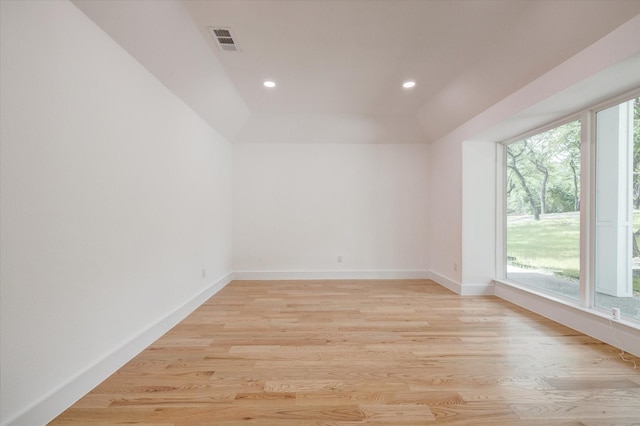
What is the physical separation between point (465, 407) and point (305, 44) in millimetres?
3105

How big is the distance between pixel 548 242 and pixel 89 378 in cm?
457

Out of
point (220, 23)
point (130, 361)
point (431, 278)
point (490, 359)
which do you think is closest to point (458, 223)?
point (431, 278)

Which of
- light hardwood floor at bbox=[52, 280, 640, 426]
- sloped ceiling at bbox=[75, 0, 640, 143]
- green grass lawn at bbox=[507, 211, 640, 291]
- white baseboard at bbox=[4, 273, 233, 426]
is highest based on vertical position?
sloped ceiling at bbox=[75, 0, 640, 143]

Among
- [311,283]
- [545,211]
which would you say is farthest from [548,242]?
[311,283]

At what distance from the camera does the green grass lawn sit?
2928 millimetres

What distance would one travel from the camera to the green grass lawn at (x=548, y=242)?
293cm

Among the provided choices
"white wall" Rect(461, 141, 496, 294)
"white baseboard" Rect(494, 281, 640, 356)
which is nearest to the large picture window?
"white baseboard" Rect(494, 281, 640, 356)

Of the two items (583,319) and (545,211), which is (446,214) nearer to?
(545,211)

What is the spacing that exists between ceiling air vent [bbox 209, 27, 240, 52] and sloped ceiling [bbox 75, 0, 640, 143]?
62 millimetres

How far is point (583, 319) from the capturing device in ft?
Answer: 8.66

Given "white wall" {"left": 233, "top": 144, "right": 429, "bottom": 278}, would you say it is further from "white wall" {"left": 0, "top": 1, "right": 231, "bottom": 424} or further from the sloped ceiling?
"white wall" {"left": 0, "top": 1, "right": 231, "bottom": 424}

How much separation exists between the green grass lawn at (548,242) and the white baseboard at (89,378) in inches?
168

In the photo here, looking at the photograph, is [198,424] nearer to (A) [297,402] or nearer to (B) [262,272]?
(A) [297,402]

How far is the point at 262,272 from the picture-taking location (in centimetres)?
499
